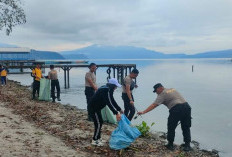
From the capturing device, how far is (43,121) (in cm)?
976

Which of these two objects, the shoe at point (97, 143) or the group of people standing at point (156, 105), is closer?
the group of people standing at point (156, 105)

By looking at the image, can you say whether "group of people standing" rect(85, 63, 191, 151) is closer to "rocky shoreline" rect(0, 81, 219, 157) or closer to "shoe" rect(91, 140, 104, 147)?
"shoe" rect(91, 140, 104, 147)

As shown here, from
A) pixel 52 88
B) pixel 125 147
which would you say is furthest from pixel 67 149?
pixel 52 88

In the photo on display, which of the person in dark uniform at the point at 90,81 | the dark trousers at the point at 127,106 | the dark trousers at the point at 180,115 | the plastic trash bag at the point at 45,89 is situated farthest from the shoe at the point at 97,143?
the plastic trash bag at the point at 45,89

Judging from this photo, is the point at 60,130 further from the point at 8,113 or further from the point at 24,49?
the point at 24,49

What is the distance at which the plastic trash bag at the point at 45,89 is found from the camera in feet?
45.7

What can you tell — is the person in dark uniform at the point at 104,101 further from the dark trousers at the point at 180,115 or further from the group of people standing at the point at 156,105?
the dark trousers at the point at 180,115

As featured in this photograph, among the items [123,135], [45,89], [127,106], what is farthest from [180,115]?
[45,89]

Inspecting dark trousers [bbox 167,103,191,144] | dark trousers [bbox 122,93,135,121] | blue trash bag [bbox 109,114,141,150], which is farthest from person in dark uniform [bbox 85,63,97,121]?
dark trousers [bbox 167,103,191,144]

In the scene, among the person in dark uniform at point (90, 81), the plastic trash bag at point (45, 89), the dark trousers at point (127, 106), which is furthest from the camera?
the plastic trash bag at point (45, 89)

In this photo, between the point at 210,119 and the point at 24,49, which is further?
the point at 24,49

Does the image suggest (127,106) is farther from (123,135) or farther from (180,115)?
(123,135)

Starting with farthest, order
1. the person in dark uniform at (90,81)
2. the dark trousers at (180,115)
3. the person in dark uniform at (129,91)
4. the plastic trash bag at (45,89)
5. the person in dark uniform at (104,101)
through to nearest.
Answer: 1. the plastic trash bag at (45,89)
2. the person in dark uniform at (90,81)
3. the person in dark uniform at (129,91)
4. the dark trousers at (180,115)
5. the person in dark uniform at (104,101)

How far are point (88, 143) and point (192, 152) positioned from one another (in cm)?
317
